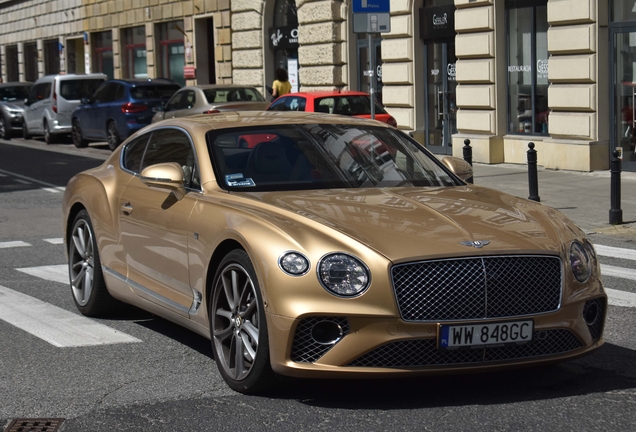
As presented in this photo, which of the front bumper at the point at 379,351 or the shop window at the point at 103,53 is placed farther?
the shop window at the point at 103,53

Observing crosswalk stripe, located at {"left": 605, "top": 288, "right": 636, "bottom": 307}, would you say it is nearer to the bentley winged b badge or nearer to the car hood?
the car hood

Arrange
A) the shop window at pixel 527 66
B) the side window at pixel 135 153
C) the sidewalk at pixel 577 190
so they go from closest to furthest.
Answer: the side window at pixel 135 153, the sidewalk at pixel 577 190, the shop window at pixel 527 66

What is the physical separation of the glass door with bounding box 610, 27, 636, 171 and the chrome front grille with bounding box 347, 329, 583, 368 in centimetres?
1328

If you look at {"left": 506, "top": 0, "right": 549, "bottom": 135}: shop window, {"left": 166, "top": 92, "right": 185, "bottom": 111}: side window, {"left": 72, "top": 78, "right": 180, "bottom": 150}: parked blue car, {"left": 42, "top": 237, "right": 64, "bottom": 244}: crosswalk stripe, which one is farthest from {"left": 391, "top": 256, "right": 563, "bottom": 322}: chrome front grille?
{"left": 72, "top": 78, "right": 180, "bottom": 150}: parked blue car

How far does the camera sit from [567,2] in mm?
18391

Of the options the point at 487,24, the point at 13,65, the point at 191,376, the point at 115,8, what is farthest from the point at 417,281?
the point at 13,65

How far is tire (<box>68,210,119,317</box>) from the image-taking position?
745 centimetres

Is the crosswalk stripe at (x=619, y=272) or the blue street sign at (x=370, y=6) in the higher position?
the blue street sign at (x=370, y=6)

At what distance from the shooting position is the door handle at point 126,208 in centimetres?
688

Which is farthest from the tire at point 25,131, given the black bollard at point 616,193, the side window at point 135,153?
the side window at point 135,153

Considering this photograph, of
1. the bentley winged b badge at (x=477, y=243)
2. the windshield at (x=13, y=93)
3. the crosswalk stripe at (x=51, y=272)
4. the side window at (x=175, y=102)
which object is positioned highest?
the windshield at (x=13, y=93)

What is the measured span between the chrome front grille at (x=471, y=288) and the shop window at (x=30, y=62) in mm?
47618

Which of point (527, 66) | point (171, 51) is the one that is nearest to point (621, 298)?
point (527, 66)

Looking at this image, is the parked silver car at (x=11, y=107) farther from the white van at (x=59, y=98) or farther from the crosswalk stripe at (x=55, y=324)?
the crosswalk stripe at (x=55, y=324)
